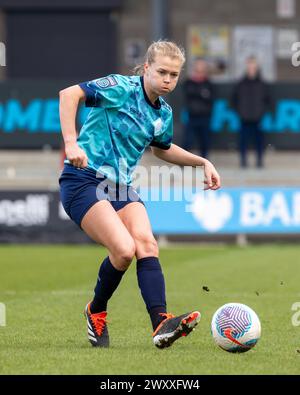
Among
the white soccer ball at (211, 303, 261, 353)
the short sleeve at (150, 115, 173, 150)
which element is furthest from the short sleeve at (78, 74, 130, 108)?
the white soccer ball at (211, 303, 261, 353)

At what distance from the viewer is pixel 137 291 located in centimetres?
1164

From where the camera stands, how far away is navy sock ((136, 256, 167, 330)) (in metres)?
7.13

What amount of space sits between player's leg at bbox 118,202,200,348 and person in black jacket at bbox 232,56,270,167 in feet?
41.5

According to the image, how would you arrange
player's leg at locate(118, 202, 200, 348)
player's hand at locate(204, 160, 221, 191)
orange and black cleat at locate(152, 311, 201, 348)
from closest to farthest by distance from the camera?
1. orange and black cleat at locate(152, 311, 201, 348)
2. player's leg at locate(118, 202, 200, 348)
3. player's hand at locate(204, 160, 221, 191)

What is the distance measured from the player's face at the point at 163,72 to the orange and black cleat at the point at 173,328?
138cm

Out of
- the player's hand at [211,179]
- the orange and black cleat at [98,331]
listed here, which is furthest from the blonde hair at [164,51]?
the orange and black cleat at [98,331]

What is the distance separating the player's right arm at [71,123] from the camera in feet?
22.0

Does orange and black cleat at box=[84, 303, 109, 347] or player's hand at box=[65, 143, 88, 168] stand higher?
player's hand at box=[65, 143, 88, 168]

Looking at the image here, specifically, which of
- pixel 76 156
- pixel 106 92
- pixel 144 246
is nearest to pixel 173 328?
pixel 144 246

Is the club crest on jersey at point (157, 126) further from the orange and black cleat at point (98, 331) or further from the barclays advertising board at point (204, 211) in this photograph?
the barclays advertising board at point (204, 211)

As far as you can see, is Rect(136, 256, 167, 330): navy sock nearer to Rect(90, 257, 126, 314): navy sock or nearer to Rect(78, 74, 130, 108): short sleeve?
Rect(90, 257, 126, 314): navy sock

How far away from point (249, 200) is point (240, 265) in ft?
9.25

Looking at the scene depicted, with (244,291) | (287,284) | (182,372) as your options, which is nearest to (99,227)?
(182,372)
